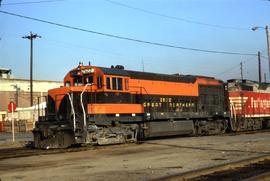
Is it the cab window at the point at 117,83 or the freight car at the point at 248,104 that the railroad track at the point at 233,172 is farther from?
the freight car at the point at 248,104

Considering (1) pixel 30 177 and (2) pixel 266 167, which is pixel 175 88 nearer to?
(2) pixel 266 167

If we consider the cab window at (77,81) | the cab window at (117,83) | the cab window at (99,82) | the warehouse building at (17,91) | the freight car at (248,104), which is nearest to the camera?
the cab window at (99,82)

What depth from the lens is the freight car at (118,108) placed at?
62.8ft

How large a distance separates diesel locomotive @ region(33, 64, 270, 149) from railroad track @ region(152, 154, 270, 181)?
27.6 feet

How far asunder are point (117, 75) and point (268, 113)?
66.0ft

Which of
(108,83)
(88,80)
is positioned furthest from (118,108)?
(88,80)

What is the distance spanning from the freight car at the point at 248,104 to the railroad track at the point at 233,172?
17.9 m

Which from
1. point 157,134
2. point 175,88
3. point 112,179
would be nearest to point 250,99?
point 175,88

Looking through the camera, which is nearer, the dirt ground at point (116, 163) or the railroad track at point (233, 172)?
the railroad track at point (233, 172)

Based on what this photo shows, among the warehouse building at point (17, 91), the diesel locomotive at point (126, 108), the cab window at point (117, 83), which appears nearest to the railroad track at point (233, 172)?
the diesel locomotive at point (126, 108)

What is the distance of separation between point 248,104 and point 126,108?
1550cm

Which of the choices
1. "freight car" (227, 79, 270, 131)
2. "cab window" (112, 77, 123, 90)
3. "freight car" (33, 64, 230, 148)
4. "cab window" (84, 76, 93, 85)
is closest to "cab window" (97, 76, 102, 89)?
"freight car" (33, 64, 230, 148)

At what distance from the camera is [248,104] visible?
33.4 meters

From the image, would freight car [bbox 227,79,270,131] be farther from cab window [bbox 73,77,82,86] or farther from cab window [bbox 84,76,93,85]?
cab window [bbox 73,77,82,86]
